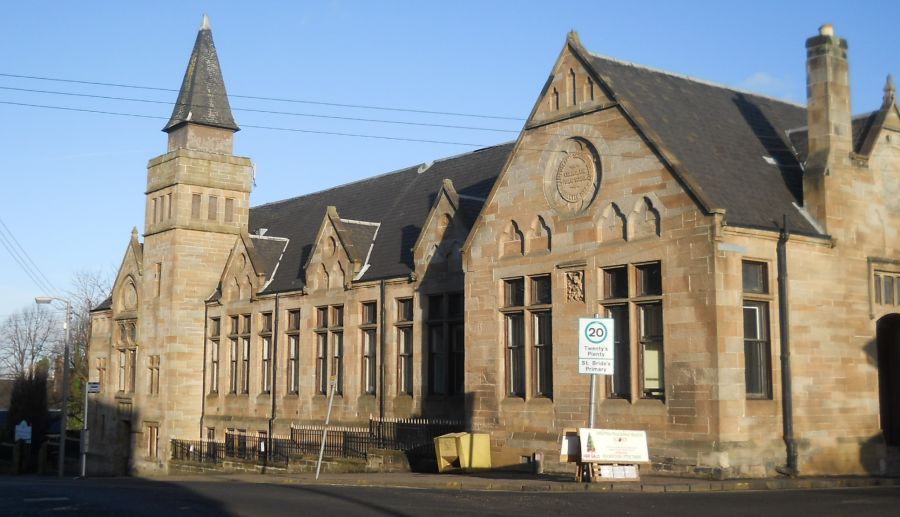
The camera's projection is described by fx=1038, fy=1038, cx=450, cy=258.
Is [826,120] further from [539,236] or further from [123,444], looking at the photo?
[123,444]

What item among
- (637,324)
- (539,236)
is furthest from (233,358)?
(637,324)

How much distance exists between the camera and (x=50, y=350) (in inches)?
4680

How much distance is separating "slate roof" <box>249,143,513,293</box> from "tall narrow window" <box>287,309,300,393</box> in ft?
3.98

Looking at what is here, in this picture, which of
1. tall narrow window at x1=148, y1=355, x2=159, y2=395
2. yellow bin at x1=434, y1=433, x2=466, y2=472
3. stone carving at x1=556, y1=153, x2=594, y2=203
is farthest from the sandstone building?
tall narrow window at x1=148, y1=355, x2=159, y2=395

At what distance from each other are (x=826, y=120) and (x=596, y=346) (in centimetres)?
934

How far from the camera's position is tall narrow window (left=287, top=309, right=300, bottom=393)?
4056 cm

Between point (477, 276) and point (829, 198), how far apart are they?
32.2ft

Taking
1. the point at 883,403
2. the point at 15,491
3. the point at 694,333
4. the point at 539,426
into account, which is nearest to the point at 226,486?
the point at 15,491

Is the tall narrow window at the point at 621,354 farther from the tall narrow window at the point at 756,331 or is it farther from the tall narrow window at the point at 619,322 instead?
the tall narrow window at the point at 756,331

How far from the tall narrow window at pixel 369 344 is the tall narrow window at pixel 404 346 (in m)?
1.37

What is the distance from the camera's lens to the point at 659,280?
2459 cm

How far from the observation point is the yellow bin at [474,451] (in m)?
27.4

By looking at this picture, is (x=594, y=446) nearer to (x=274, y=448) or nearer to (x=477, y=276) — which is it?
(x=477, y=276)

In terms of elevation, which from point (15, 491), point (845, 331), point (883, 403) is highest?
point (845, 331)
